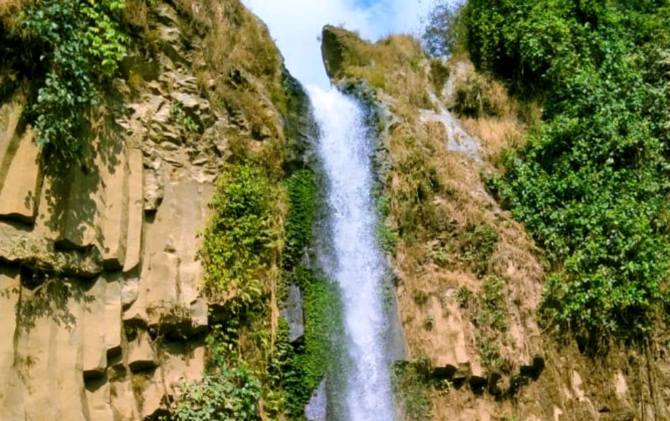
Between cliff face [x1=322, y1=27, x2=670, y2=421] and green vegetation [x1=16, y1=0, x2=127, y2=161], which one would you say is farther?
cliff face [x1=322, y1=27, x2=670, y2=421]

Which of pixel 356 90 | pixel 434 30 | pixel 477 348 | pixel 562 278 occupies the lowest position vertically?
pixel 477 348

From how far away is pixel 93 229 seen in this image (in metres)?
7.97

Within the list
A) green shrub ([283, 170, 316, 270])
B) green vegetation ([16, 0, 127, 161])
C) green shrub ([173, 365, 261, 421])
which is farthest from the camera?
green shrub ([283, 170, 316, 270])

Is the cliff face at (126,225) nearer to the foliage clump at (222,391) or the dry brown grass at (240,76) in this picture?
the dry brown grass at (240,76)

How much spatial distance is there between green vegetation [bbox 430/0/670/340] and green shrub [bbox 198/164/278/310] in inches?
180

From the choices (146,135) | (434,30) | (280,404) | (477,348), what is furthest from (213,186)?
(434,30)

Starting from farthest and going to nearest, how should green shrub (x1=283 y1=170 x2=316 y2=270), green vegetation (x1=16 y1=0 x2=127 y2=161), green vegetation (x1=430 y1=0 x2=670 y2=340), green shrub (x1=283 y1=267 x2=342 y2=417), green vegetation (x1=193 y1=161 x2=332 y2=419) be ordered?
green vegetation (x1=430 y1=0 x2=670 y2=340)
green shrub (x1=283 y1=170 x2=316 y2=270)
green shrub (x1=283 y1=267 x2=342 y2=417)
green vegetation (x1=193 y1=161 x2=332 y2=419)
green vegetation (x1=16 y1=0 x2=127 y2=161)

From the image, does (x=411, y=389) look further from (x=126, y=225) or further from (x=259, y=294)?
(x=126, y=225)

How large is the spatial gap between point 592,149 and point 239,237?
6.67 metres

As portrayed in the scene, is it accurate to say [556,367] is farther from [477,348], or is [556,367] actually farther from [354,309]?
[354,309]

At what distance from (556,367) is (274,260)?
15.0 ft

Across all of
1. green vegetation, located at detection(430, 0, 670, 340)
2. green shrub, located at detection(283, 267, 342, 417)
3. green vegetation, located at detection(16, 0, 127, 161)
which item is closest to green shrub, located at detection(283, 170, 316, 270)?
green shrub, located at detection(283, 267, 342, 417)

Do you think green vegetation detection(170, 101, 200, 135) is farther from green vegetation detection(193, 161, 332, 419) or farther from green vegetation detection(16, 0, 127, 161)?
green vegetation detection(16, 0, 127, 161)

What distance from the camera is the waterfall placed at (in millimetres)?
10289
